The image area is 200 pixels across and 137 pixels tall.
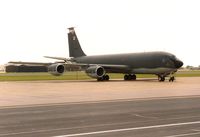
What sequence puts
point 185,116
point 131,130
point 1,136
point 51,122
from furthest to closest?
1. point 185,116
2. point 51,122
3. point 131,130
4. point 1,136

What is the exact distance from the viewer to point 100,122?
13141 mm

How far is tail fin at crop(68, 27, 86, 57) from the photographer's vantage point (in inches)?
2574

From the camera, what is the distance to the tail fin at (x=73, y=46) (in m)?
65.4

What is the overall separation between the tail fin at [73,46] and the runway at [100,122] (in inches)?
1893

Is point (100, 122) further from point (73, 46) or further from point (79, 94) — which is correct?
point (73, 46)

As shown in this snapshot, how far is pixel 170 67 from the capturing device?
4872 centimetres

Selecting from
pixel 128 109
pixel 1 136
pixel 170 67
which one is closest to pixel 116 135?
pixel 1 136

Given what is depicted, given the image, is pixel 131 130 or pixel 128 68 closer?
pixel 131 130

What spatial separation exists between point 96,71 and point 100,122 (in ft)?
123

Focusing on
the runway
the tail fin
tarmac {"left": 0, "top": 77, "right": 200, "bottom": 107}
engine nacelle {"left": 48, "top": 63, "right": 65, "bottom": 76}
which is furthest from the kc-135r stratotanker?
the runway

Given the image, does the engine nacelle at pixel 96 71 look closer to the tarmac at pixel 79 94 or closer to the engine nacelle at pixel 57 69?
the engine nacelle at pixel 57 69

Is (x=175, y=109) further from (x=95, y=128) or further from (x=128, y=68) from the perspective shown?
(x=128, y=68)

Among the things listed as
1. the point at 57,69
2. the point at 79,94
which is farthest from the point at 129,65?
the point at 79,94

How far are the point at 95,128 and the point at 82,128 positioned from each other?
1.24 feet
